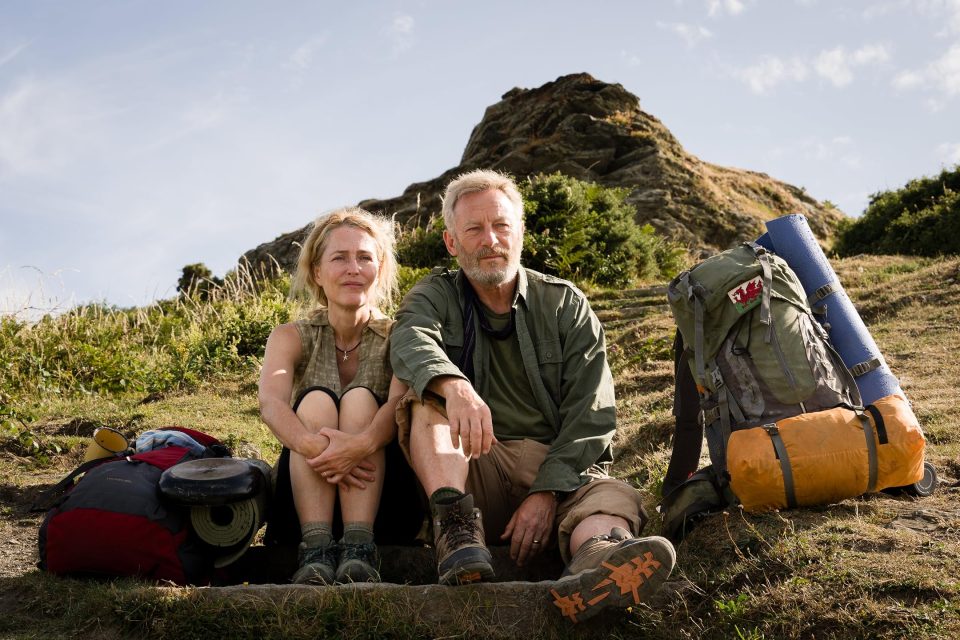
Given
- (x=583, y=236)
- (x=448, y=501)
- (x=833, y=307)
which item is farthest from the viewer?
(x=583, y=236)

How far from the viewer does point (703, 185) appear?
19.2 metres

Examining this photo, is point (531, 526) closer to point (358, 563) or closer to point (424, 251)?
point (358, 563)

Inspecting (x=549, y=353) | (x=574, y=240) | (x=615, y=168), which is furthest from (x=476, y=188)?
(x=615, y=168)

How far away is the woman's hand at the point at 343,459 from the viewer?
330 cm

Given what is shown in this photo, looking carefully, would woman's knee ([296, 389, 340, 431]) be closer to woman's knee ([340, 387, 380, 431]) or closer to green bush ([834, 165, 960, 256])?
woman's knee ([340, 387, 380, 431])

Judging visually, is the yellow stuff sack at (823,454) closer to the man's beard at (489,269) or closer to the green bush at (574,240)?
the man's beard at (489,269)

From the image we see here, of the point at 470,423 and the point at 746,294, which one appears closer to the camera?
the point at 470,423

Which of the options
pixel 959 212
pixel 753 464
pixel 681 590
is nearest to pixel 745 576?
pixel 681 590

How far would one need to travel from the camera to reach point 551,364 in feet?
12.2

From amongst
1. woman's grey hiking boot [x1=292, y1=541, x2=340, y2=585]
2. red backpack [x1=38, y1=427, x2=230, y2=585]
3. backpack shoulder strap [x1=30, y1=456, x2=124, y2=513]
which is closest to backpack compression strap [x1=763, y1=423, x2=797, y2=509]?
woman's grey hiking boot [x1=292, y1=541, x2=340, y2=585]

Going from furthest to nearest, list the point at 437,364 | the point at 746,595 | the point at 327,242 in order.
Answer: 1. the point at 327,242
2. the point at 437,364
3. the point at 746,595

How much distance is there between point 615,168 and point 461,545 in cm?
1794

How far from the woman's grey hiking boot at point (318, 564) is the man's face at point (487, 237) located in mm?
1322

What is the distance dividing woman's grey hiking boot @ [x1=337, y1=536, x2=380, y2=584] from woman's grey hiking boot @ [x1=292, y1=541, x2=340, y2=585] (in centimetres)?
3
